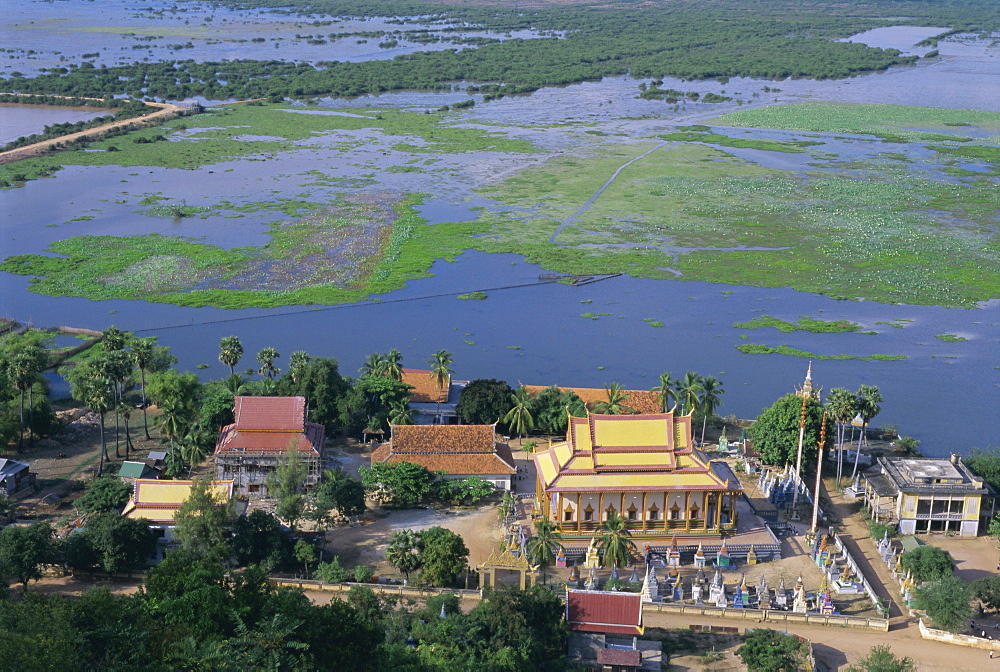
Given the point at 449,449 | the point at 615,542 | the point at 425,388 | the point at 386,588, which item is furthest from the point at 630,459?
the point at 425,388

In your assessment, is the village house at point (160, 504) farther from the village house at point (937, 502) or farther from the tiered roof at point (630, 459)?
the village house at point (937, 502)

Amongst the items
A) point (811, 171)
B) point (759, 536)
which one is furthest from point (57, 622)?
point (811, 171)

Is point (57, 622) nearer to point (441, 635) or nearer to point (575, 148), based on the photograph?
point (441, 635)

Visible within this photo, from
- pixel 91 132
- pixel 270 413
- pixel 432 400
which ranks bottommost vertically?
pixel 432 400

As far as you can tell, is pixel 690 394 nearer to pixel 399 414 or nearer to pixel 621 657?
pixel 399 414

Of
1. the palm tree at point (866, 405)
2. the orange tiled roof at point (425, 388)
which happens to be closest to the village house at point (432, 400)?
the orange tiled roof at point (425, 388)
